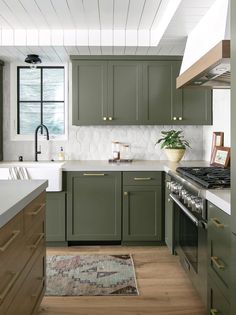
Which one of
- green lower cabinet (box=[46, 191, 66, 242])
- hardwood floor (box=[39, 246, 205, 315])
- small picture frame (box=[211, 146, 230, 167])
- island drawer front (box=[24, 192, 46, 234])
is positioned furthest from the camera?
green lower cabinet (box=[46, 191, 66, 242])

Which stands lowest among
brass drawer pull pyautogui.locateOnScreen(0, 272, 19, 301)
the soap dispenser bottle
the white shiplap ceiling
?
brass drawer pull pyautogui.locateOnScreen(0, 272, 19, 301)

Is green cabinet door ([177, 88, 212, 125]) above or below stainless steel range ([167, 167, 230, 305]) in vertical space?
above

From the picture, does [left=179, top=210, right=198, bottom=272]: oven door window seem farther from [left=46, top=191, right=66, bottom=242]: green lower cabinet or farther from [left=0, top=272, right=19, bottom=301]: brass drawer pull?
[left=46, top=191, right=66, bottom=242]: green lower cabinet

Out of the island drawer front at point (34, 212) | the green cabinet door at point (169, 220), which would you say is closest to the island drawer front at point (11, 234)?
the island drawer front at point (34, 212)

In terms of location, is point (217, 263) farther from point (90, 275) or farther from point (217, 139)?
point (217, 139)

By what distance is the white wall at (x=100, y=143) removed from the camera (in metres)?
4.62

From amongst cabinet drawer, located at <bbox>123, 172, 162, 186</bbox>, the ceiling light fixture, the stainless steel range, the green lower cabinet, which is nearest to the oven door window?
the stainless steel range

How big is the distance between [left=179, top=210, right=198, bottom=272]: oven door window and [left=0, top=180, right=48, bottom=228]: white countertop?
43.3 inches

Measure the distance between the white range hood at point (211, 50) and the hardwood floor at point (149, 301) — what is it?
→ 5.45ft

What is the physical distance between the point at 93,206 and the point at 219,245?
217 centimetres

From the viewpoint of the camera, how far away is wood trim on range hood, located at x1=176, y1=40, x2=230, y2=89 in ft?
6.86

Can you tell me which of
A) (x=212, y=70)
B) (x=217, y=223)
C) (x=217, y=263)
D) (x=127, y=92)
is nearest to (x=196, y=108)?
(x=127, y=92)

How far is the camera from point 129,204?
13.1ft

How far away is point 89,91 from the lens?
13.9ft
